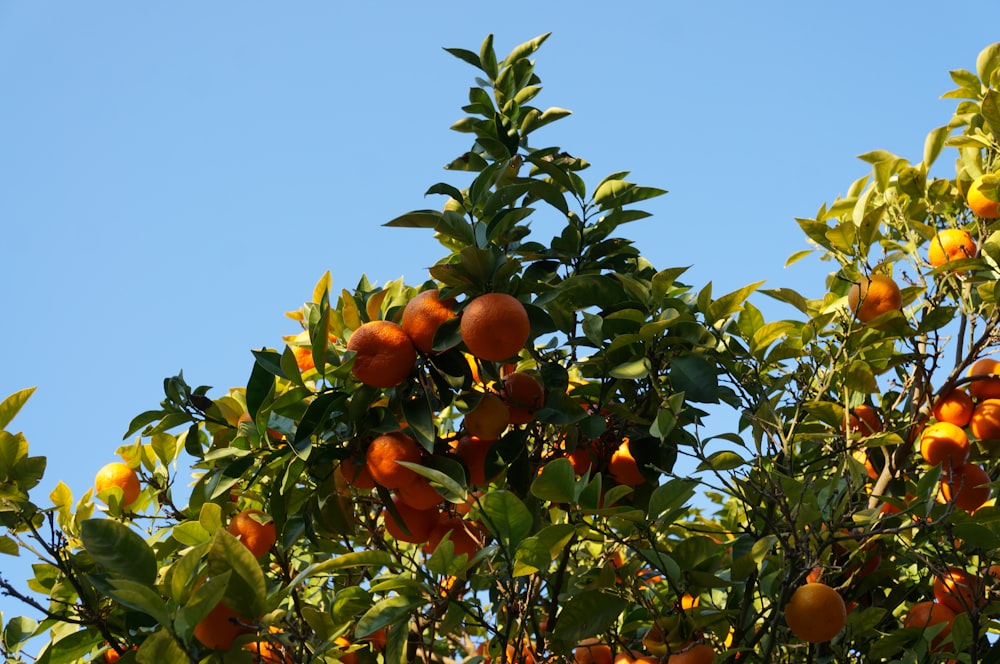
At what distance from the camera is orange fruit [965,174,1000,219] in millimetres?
2568

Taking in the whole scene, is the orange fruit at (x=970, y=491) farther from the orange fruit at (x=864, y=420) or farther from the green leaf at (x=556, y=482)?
the green leaf at (x=556, y=482)

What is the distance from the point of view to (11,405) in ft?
6.98

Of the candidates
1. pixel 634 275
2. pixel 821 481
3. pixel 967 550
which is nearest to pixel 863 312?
pixel 821 481

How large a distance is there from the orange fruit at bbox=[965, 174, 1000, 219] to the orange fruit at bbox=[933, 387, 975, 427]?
1.71 ft

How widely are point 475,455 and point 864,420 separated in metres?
1.04

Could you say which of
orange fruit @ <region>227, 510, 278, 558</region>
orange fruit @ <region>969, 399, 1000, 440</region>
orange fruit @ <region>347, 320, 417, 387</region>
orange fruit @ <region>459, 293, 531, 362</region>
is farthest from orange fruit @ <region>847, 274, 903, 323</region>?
orange fruit @ <region>227, 510, 278, 558</region>

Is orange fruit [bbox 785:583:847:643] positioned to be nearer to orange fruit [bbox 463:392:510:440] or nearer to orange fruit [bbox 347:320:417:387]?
orange fruit [bbox 463:392:510:440]

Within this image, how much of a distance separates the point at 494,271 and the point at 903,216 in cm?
127

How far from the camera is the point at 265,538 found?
2152 mm

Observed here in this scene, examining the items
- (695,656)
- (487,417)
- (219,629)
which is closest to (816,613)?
(695,656)

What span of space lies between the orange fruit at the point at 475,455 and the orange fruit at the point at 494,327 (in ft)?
0.97

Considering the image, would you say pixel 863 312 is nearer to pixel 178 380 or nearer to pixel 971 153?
pixel 971 153

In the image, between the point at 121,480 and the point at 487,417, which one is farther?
the point at 121,480

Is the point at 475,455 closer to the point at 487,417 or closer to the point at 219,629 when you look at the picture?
the point at 487,417
